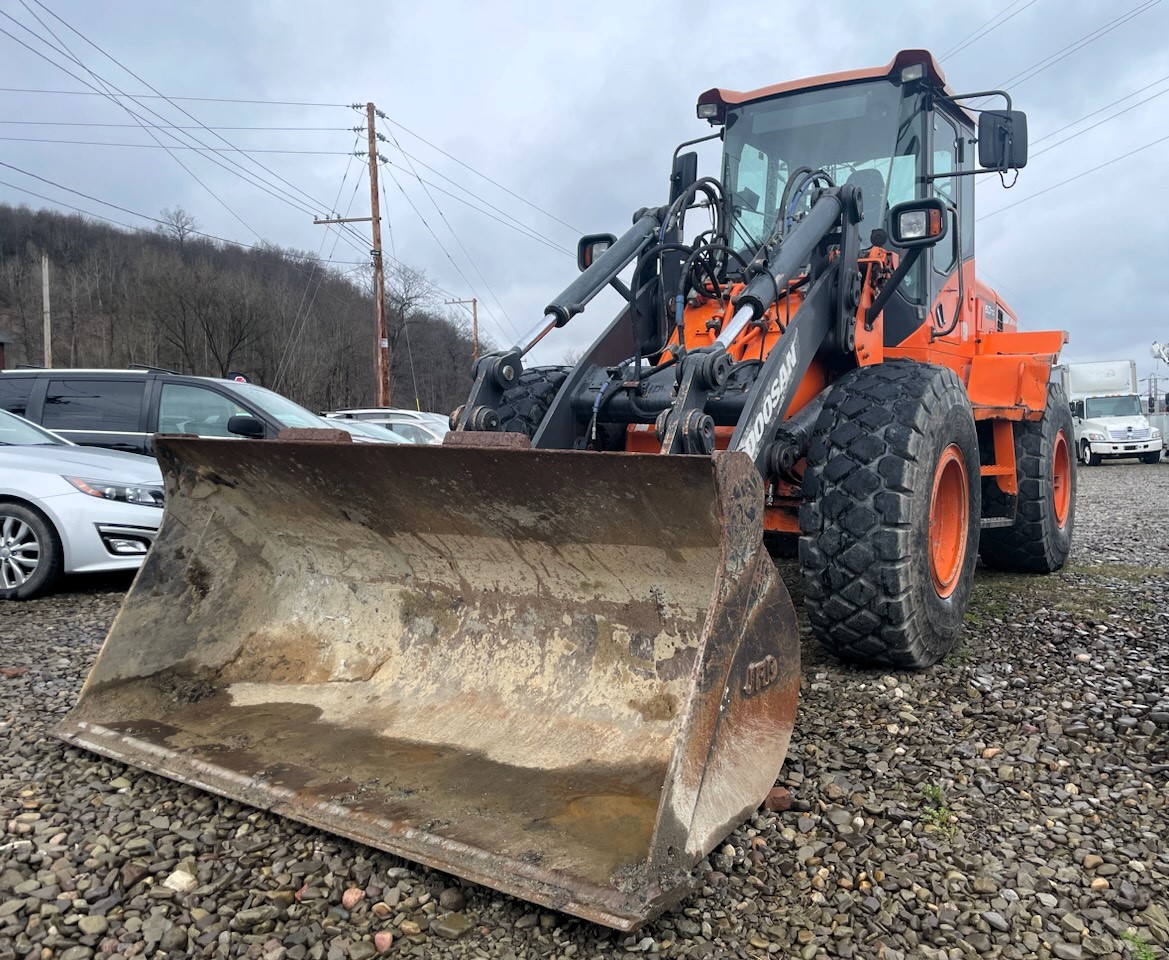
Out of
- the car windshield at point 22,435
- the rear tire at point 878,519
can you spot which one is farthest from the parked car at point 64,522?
the rear tire at point 878,519

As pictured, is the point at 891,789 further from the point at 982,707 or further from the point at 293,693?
the point at 293,693

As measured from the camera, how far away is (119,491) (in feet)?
19.5

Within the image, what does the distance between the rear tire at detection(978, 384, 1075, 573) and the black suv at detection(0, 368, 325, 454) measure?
17.8 feet

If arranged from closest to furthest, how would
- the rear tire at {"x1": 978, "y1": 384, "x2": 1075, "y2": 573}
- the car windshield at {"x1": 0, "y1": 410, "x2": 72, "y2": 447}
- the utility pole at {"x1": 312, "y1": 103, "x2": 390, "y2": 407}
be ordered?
1. the rear tire at {"x1": 978, "y1": 384, "x2": 1075, "y2": 573}
2. the car windshield at {"x1": 0, "y1": 410, "x2": 72, "y2": 447}
3. the utility pole at {"x1": 312, "y1": 103, "x2": 390, "y2": 407}

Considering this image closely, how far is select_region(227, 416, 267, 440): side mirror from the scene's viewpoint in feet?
21.9

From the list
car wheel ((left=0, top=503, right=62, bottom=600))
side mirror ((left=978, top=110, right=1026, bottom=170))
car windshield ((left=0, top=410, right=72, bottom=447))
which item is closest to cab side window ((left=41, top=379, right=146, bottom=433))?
car windshield ((left=0, top=410, right=72, bottom=447))

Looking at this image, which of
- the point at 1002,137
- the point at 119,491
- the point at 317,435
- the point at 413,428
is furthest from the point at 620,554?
the point at 413,428

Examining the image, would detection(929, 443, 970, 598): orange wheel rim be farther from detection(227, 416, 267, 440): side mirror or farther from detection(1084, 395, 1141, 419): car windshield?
detection(1084, 395, 1141, 419): car windshield

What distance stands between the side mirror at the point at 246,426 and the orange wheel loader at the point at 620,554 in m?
3.00

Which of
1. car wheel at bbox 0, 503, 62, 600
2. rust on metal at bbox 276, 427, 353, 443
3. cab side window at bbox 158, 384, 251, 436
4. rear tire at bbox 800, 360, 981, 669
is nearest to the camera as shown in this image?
rust on metal at bbox 276, 427, 353, 443

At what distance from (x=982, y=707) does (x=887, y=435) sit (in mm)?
1129

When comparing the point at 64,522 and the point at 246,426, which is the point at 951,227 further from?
the point at 64,522

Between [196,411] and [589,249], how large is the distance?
159 inches

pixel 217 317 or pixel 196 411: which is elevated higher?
pixel 217 317
